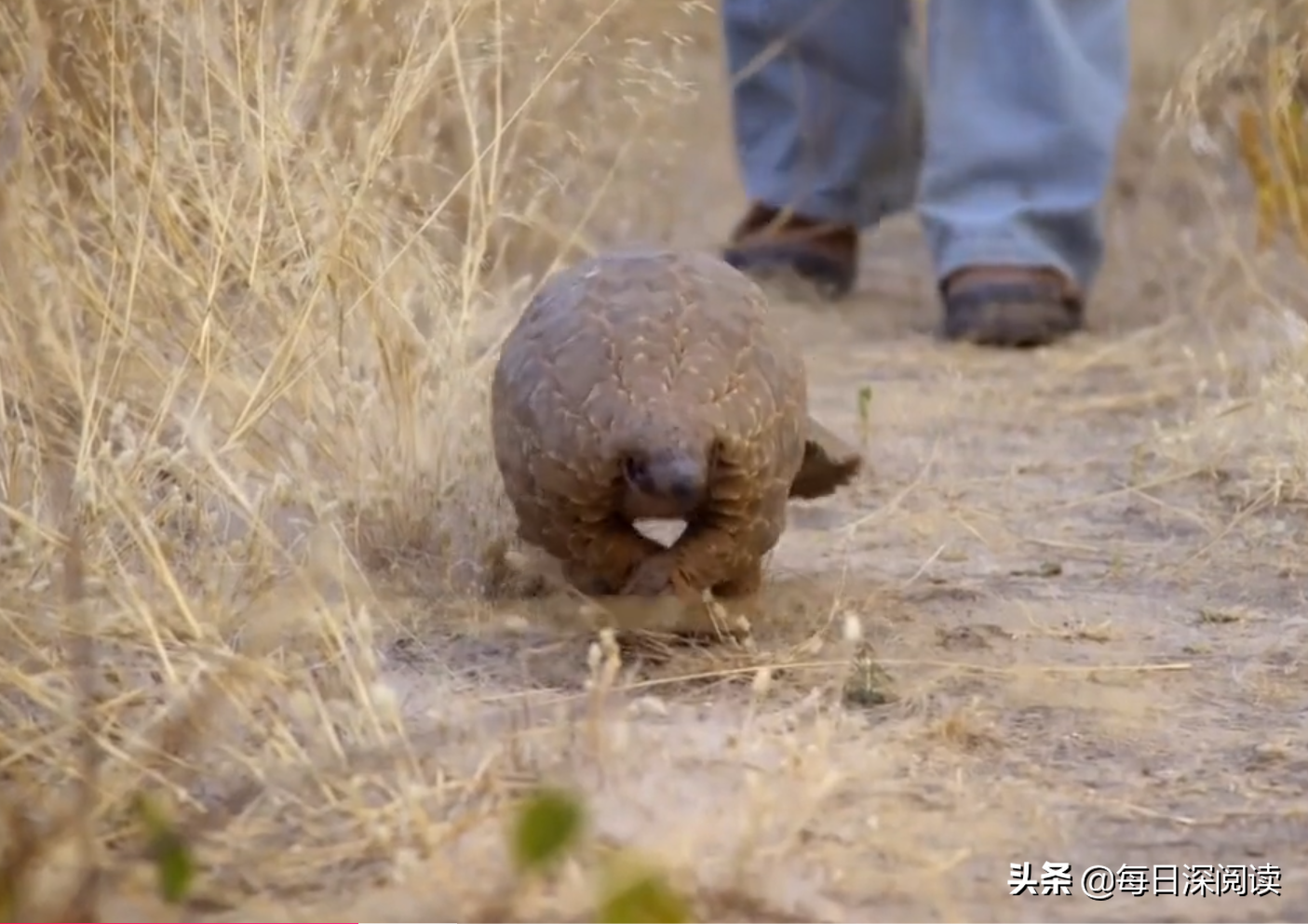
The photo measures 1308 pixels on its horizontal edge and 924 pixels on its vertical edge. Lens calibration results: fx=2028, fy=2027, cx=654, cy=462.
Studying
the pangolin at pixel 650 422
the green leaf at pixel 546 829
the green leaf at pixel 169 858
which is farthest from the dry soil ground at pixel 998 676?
the green leaf at pixel 546 829

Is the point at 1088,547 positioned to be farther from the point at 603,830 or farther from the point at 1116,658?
the point at 603,830

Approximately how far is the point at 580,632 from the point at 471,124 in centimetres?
86

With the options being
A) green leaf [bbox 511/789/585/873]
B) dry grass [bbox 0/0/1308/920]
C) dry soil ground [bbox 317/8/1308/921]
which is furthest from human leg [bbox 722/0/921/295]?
green leaf [bbox 511/789/585/873]

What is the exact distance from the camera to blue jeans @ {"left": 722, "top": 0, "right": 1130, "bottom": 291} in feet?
15.2

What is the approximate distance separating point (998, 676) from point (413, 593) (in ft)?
2.54

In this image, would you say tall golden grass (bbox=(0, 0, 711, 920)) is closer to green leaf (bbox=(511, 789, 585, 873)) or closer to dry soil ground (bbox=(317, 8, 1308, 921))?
dry soil ground (bbox=(317, 8, 1308, 921))

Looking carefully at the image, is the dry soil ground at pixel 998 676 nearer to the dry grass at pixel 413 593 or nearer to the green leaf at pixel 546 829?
the dry grass at pixel 413 593

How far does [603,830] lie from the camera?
1.81 metres

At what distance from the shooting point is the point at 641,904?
1.26 m

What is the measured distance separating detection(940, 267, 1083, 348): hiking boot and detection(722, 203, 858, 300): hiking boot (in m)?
0.59

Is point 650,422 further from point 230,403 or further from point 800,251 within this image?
point 800,251

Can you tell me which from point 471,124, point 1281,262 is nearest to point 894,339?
point 1281,262

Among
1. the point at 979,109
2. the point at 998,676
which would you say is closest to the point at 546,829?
the point at 998,676

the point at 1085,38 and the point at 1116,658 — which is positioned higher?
the point at 1085,38
